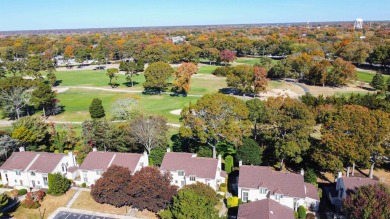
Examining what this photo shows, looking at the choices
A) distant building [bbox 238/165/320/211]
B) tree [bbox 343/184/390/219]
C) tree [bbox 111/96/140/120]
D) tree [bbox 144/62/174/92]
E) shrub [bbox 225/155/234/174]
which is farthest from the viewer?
tree [bbox 144/62/174/92]

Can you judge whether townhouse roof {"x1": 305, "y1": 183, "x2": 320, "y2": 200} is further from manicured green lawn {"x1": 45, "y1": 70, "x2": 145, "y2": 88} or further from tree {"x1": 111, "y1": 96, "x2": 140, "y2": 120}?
manicured green lawn {"x1": 45, "y1": 70, "x2": 145, "y2": 88}

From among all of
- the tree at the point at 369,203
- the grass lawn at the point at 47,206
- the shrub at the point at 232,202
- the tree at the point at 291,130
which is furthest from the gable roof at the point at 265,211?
the grass lawn at the point at 47,206

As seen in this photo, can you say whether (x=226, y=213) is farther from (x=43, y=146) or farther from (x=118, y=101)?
(x=118, y=101)

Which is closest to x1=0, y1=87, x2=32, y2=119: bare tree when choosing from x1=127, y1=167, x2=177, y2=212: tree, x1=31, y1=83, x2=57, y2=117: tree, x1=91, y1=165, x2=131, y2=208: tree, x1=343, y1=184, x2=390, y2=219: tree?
x1=31, y1=83, x2=57, y2=117: tree

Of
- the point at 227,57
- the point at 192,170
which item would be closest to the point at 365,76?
the point at 227,57

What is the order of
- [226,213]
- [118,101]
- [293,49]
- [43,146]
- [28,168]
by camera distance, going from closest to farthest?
1. [226,213]
2. [28,168]
3. [43,146]
4. [118,101]
5. [293,49]

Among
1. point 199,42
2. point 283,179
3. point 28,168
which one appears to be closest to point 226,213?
point 283,179
